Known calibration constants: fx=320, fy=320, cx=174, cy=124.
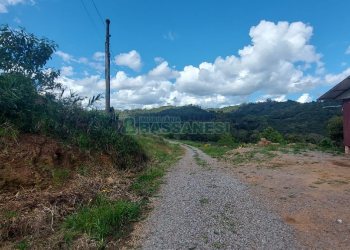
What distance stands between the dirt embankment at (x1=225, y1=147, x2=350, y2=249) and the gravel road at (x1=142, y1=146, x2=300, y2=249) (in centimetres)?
35

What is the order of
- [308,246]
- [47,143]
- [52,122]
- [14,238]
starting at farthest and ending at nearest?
1. [52,122]
2. [47,143]
3. [14,238]
4. [308,246]

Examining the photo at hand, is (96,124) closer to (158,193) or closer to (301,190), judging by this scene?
(158,193)

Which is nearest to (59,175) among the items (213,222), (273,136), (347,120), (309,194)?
(213,222)

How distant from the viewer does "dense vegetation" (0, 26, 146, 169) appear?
8109 millimetres

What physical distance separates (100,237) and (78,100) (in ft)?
21.8

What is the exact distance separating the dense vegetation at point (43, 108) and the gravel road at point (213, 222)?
126 inches

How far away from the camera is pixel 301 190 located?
795 cm

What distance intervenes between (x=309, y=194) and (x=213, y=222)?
326 cm

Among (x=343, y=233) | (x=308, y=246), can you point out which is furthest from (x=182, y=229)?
(x=343, y=233)

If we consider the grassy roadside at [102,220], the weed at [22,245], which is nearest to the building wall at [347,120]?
the grassy roadside at [102,220]

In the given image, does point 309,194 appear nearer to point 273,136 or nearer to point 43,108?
point 43,108

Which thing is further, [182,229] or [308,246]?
[182,229]

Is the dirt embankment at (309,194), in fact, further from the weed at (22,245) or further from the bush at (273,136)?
the bush at (273,136)

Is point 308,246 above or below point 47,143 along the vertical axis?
below
